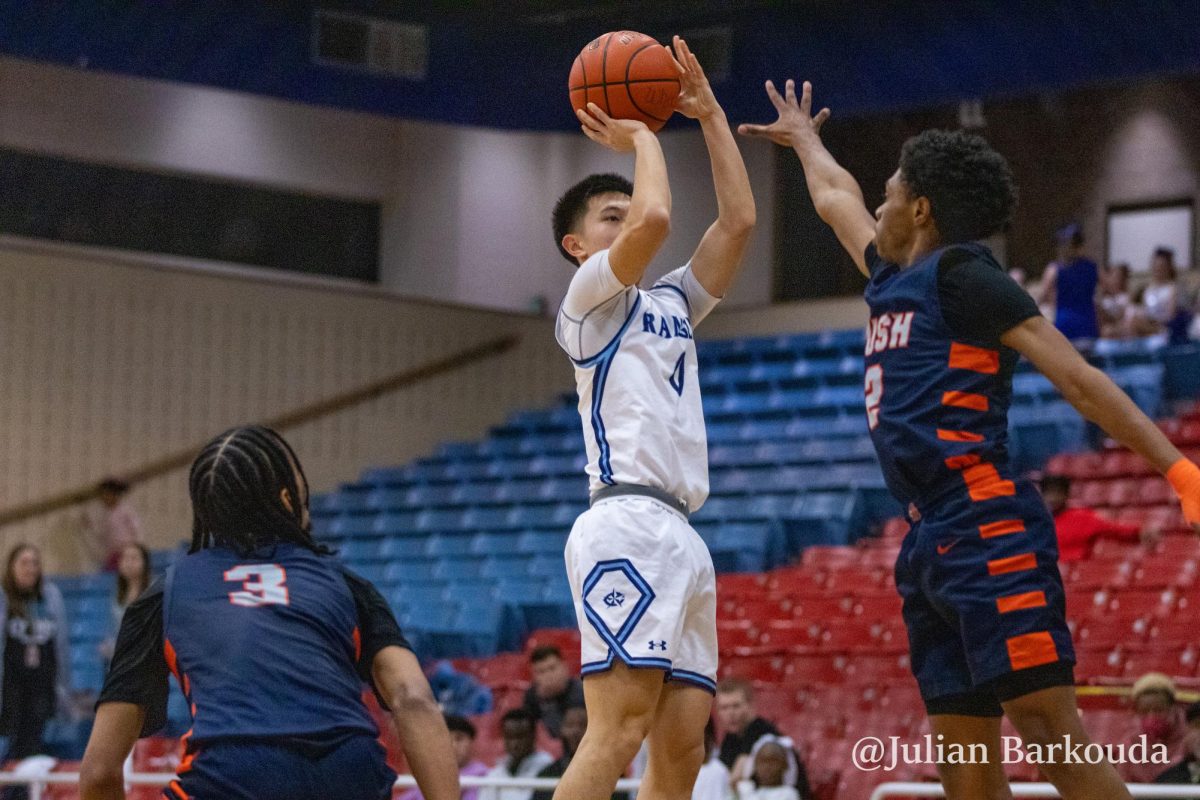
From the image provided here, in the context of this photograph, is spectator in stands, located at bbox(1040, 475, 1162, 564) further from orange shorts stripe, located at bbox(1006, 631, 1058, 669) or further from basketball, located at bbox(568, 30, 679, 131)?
orange shorts stripe, located at bbox(1006, 631, 1058, 669)

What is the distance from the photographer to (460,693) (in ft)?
32.2

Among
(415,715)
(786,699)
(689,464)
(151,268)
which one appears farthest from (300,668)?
(151,268)

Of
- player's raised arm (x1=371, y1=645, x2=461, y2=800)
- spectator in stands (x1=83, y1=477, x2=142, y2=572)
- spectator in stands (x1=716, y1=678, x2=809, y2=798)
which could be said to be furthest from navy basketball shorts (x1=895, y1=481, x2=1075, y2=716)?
spectator in stands (x1=83, y1=477, x2=142, y2=572)

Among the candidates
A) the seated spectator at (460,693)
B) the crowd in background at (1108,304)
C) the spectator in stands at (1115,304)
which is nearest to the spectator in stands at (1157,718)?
the seated spectator at (460,693)

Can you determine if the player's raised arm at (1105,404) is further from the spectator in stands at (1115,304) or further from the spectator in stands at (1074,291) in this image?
the spectator in stands at (1115,304)

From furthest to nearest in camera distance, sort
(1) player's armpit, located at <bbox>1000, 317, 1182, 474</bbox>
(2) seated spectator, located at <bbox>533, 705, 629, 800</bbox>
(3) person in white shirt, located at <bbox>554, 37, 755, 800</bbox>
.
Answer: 1. (2) seated spectator, located at <bbox>533, 705, 629, 800</bbox>
2. (3) person in white shirt, located at <bbox>554, 37, 755, 800</bbox>
3. (1) player's armpit, located at <bbox>1000, 317, 1182, 474</bbox>

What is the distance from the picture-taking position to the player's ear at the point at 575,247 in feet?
14.4

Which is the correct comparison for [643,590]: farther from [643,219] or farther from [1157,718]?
[1157,718]

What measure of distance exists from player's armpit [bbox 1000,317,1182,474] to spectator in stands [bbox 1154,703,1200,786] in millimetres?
2932

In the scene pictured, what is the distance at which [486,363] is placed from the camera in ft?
62.3

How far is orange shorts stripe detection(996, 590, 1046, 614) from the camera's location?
354 cm

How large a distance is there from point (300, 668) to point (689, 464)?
4.22 ft

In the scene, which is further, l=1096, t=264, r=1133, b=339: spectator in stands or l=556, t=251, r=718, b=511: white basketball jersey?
l=1096, t=264, r=1133, b=339: spectator in stands

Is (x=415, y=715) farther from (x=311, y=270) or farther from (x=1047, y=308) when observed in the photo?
(x=311, y=270)
